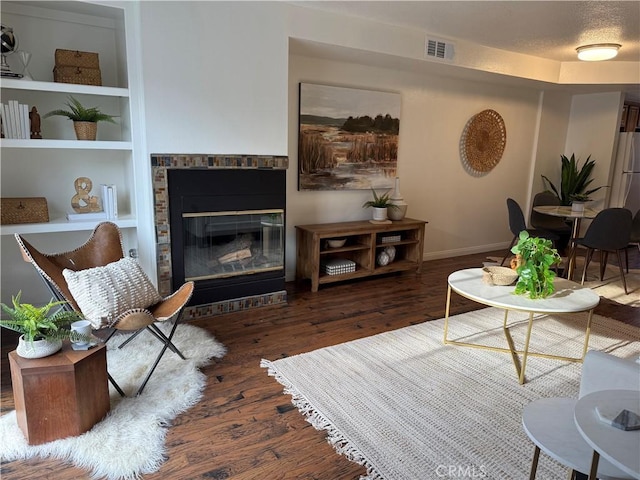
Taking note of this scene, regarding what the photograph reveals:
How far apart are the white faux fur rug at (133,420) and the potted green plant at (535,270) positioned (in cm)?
194

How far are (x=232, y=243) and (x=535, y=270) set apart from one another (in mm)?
2224

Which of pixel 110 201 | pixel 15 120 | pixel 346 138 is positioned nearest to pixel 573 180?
pixel 346 138

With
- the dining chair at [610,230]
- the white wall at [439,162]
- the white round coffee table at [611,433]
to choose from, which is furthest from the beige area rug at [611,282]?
the white round coffee table at [611,433]

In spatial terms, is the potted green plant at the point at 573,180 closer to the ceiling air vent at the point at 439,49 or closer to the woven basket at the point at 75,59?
the ceiling air vent at the point at 439,49

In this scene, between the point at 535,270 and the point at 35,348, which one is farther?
the point at 535,270

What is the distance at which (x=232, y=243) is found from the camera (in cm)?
350

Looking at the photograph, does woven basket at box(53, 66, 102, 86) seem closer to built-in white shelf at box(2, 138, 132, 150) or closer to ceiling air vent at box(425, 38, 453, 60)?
built-in white shelf at box(2, 138, 132, 150)

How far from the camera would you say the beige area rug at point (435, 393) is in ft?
6.17

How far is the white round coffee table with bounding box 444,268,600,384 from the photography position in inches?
96.0

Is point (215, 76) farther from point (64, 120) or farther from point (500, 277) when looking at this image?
point (500, 277)

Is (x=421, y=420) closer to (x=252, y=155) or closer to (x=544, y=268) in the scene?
(x=544, y=268)

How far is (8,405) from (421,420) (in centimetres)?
210

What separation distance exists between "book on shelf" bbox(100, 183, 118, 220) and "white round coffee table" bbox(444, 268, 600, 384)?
96.8 inches

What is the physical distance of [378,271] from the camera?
4.46 m
